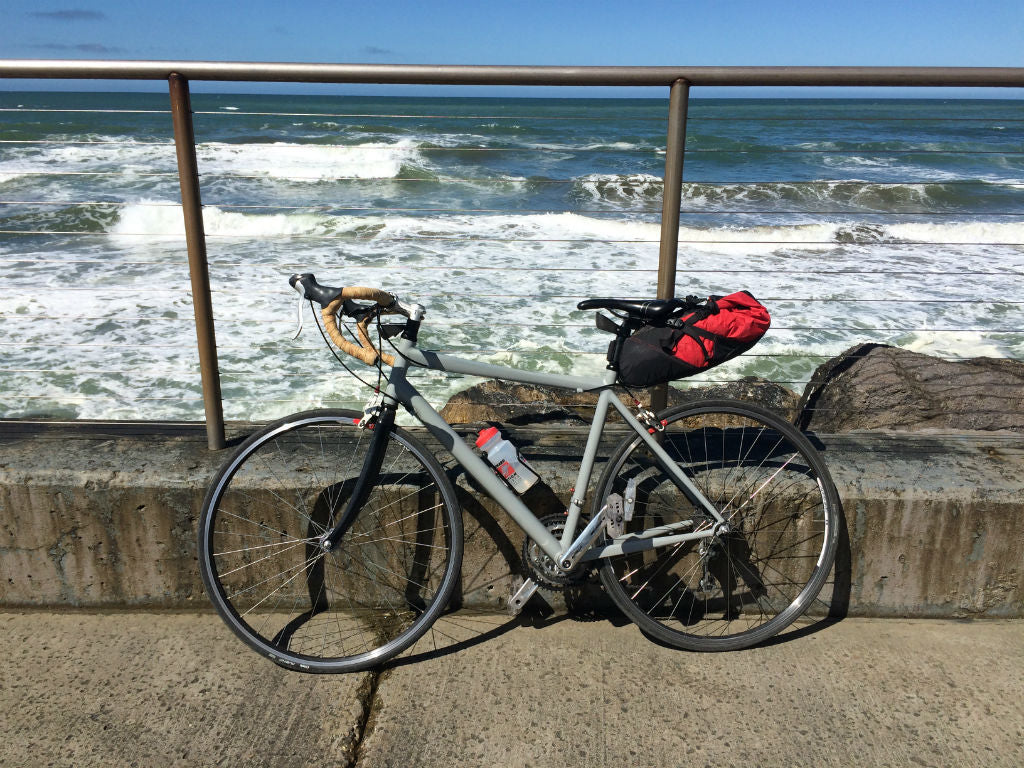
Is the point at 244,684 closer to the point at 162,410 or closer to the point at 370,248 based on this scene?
the point at 162,410

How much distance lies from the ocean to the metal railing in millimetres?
146

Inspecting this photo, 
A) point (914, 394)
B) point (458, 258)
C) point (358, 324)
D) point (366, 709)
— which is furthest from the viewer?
point (458, 258)

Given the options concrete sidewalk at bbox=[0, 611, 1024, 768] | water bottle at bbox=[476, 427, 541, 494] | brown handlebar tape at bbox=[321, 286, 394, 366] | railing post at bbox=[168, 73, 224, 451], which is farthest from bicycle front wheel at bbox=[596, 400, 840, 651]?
railing post at bbox=[168, 73, 224, 451]

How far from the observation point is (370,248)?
1008 cm

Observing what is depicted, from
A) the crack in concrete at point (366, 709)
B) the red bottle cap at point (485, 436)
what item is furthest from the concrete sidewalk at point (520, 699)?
the red bottle cap at point (485, 436)

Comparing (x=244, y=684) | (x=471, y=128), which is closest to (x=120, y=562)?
(x=244, y=684)

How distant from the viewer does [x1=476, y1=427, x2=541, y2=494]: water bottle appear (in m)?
2.66

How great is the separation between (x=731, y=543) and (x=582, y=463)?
0.65 meters

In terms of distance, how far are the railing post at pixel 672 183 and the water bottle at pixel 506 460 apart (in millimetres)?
748

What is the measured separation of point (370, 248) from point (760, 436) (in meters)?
7.58

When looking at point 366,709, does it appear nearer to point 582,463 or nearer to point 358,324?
point 582,463

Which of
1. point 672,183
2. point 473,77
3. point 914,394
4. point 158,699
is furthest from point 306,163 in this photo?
point 158,699

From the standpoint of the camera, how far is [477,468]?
266 cm

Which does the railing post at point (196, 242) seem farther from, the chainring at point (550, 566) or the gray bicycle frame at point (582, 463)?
the chainring at point (550, 566)
